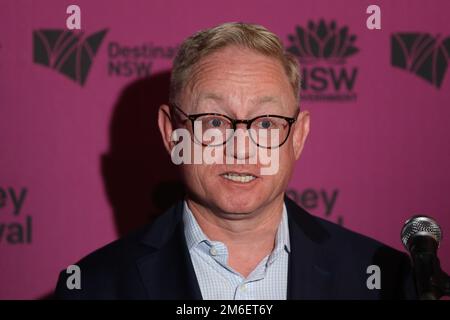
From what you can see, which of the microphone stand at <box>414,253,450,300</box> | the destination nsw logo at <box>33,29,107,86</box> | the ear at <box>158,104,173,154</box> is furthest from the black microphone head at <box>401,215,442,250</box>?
the destination nsw logo at <box>33,29,107,86</box>

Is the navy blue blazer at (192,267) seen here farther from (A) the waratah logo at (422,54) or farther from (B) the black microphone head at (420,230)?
(A) the waratah logo at (422,54)

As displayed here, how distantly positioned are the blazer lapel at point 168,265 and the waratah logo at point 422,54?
3.47 ft

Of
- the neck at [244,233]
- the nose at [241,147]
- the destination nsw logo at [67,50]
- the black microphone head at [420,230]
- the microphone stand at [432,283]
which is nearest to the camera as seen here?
the microphone stand at [432,283]

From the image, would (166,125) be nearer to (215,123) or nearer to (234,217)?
(215,123)

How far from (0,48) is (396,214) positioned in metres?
1.58

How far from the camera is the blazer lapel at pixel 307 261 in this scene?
1906 mm

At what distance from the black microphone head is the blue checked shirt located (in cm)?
53

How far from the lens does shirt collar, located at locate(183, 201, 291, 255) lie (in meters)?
1.95

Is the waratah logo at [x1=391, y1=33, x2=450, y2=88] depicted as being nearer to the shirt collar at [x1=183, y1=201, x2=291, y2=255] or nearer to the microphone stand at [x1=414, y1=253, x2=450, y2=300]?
the shirt collar at [x1=183, y1=201, x2=291, y2=255]

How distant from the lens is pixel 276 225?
2004 millimetres

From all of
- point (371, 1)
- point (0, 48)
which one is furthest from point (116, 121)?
point (371, 1)

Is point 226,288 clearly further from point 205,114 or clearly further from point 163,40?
point 163,40

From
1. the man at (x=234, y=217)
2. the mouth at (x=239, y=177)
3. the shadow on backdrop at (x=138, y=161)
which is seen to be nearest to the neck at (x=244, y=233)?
the man at (x=234, y=217)
